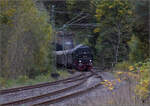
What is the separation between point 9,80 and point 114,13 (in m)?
9.02

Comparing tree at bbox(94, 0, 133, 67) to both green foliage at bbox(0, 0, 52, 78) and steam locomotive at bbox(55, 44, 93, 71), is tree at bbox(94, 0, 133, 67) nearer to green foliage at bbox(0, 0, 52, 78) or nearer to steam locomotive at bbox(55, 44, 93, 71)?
green foliage at bbox(0, 0, 52, 78)

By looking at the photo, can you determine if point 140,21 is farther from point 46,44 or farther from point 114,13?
point 46,44

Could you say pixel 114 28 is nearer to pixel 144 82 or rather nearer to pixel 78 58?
pixel 144 82

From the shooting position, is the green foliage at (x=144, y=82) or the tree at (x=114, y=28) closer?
the green foliage at (x=144, y=82)

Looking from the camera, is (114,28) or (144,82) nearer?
(144,82)

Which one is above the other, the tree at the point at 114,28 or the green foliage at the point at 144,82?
the tree at the point at 114,28

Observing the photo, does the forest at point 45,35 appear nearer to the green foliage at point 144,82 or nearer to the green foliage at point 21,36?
the green foliage at point 21,36

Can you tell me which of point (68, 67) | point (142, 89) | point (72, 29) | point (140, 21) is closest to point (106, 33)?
point (142, 89)

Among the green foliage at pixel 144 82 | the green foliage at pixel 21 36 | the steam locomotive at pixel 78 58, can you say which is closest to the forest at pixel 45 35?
the green foliage at pixel 21 36

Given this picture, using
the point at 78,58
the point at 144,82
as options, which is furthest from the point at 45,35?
the point at 144,82

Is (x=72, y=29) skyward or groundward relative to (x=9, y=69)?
skyward

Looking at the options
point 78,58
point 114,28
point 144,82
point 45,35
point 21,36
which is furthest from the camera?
point 78,58

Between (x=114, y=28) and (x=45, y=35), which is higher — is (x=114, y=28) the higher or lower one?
the higher one

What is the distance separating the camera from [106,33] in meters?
14.1
